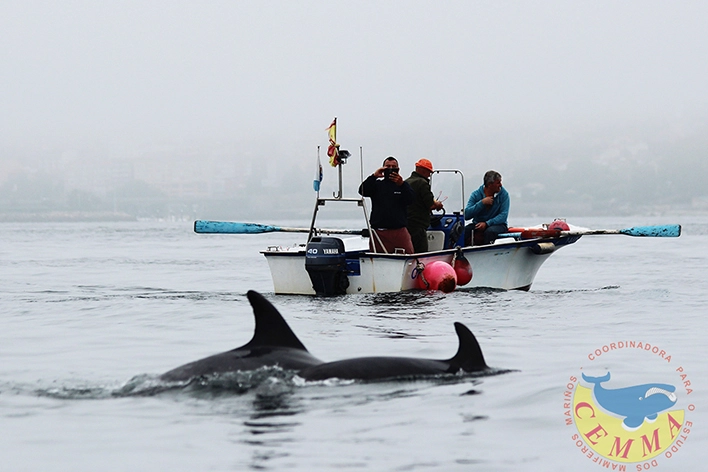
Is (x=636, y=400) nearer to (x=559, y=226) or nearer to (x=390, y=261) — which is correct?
(x=390, y=261)

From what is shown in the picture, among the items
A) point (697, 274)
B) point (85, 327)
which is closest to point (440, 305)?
point (85, 327)

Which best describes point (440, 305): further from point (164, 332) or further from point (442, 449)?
point (442, 449)

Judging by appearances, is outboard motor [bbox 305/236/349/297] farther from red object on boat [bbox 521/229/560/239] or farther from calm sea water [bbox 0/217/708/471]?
red object on boat [bbox 521/229/560/239]

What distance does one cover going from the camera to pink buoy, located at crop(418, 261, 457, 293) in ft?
53.3

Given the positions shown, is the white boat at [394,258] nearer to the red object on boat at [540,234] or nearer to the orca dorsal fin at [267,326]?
Result: the red object on boat at [540,234]

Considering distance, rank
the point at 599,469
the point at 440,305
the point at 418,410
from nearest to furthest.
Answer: the point at 599,469 → the point at 418,410 → the point at 440,305

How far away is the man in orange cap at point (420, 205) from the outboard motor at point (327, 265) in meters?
1.59

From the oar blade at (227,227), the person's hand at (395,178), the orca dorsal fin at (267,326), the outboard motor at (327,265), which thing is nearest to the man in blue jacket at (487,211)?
the person's hand at (395,178)

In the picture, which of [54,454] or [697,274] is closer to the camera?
[54,454]

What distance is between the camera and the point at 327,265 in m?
16.2

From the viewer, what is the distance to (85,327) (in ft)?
44.0

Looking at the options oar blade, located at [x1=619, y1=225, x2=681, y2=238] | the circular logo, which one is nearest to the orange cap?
oar blade, located at [x1=619, y1=225, x2=681, y2=238]

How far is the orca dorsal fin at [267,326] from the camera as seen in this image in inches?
298

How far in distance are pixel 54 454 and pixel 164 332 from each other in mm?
6530
